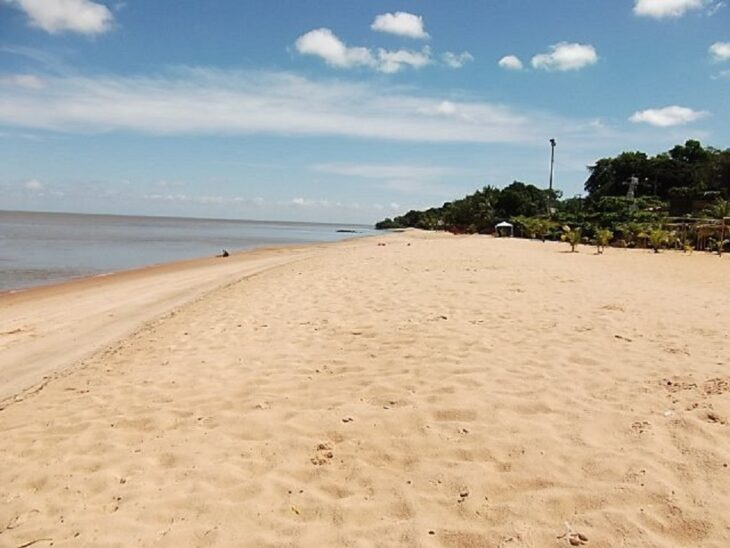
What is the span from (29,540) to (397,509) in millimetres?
1780

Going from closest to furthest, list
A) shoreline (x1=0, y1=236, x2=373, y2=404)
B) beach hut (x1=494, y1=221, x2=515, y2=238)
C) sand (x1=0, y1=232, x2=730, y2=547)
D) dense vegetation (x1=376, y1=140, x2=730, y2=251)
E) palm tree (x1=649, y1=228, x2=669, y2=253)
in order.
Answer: sand (x1=0, y1=232, x2=730, y2=547)
shoreline (x1=0, y1=236, x2=373, y2=404)
palm tree (x1=649, y1=228, x2=669, y2=253)
dense vegetation (x1=376, y1=140, x2=730, y2=251)
beach hut (x1=494, y1=221, x2=515, y2=238)

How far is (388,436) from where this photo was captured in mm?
3609

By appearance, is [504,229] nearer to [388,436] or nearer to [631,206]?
[631,206]

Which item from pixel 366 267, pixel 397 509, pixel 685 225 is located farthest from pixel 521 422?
pixel 685 225

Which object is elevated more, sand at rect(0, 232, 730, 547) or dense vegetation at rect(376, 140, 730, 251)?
dense vegetation at rect(376, 140, 730, 251)

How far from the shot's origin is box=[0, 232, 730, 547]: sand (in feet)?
8.92

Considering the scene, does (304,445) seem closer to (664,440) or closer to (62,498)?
(62,498)

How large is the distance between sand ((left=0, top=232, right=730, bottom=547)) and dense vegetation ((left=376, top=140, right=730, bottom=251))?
19.5 metres

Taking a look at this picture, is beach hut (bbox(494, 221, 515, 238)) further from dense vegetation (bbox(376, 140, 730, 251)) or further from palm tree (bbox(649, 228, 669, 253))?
palm tree (bbox(649, 228, 669, 253))

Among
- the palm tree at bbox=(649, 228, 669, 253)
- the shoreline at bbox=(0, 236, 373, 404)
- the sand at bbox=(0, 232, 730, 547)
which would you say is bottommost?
the shoreline at bbox=(0, 236, 373, 404)

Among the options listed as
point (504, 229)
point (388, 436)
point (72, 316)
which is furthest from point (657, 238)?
point (388, 436)

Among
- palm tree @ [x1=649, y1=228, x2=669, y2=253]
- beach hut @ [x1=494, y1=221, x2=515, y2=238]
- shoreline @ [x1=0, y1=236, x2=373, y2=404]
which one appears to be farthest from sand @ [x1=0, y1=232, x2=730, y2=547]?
beach hut @ [x1=494, y1=221, x2=515, y2=238]

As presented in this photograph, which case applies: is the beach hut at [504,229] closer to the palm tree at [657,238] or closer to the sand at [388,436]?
the palm tree at [657,238]

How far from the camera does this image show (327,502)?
2.93 meters
